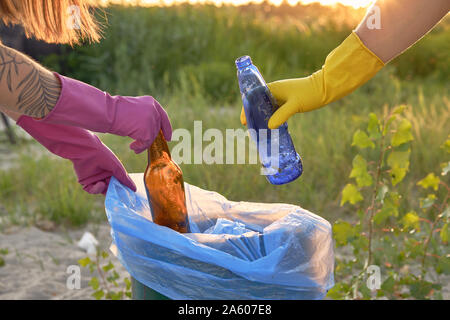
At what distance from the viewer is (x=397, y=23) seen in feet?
4.64

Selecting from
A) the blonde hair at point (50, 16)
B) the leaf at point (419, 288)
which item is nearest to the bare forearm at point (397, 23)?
the blonde hair at point (50, 16)

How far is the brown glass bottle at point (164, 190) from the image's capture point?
5.23 ft

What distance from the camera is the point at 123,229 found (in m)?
1.32

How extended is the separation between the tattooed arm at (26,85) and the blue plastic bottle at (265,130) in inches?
18.5

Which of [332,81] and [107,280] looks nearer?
[332,81]

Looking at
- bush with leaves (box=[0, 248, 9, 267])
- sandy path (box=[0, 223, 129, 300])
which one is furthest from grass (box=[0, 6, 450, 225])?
bush with leaves (box=[0, 248, 9, 267])

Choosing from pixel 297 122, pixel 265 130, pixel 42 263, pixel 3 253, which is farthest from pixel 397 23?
pixel 297 122

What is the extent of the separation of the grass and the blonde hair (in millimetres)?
1053

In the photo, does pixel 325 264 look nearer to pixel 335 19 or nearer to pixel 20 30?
pixel 20 30

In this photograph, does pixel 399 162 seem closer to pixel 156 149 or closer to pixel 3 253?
pixel 156 149

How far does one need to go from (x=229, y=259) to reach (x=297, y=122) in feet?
8.44

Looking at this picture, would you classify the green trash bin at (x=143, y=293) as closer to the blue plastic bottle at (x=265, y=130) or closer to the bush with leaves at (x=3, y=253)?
the blue plastic bottle at (x=265, y=130)
